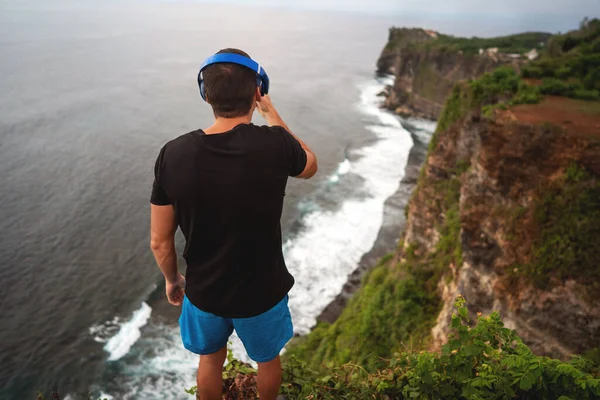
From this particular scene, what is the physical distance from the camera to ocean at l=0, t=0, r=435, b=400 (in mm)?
15266

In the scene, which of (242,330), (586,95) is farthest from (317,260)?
(242,330)

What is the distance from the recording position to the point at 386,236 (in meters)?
24.4

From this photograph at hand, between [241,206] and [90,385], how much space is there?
608 inches

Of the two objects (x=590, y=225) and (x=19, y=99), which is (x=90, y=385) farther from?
(x=19, y=99)

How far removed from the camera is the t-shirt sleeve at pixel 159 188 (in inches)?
93.0

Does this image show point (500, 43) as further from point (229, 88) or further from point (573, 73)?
point (229, 88)

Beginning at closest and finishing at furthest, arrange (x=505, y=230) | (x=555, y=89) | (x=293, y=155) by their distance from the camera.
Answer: (x=293, y=155) < (x=505, y=230) < (x=555, y=89)

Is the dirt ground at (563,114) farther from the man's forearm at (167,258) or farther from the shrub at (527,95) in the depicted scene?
the man's forearm at (167,258)

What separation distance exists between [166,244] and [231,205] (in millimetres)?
817

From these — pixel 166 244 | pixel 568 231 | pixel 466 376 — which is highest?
pixel 166 244

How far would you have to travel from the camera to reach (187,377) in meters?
14.4

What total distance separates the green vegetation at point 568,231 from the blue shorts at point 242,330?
868 cm

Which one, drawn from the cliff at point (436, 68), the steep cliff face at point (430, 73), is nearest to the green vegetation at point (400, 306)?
the cliff at point (436, 68)

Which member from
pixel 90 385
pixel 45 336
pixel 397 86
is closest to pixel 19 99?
pixel 45 336
